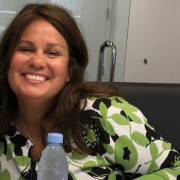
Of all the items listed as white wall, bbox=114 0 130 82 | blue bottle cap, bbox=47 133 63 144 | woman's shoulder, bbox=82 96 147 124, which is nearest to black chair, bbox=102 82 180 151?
woman's shoulder, bbox=82 96 147 124

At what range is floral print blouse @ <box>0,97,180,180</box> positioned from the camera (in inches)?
48.2

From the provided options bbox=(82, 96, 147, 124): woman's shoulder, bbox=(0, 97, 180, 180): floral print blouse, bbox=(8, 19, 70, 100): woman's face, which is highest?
bbox=(8, 19, 70, 100): woman's face

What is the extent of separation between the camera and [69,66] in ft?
4.18

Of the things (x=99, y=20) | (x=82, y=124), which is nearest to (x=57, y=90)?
(x=82, y=124)

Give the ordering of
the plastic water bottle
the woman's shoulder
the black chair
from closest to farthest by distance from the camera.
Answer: the plastic water bottle < the woman's shoulder < the black chair

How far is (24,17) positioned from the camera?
4.07 feet

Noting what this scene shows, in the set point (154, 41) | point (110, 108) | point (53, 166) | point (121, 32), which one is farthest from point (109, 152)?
point (154, 41)

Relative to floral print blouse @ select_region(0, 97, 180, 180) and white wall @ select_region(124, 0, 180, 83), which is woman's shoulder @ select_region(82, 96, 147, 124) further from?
white wall @ select_region(124, 0, 180, 83)

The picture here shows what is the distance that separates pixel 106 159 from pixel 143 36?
2.24 m

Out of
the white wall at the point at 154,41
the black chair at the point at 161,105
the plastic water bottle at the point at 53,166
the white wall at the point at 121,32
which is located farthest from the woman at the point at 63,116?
the white wall at the point at 154,41

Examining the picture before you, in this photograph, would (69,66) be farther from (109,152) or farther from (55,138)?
(55,138)

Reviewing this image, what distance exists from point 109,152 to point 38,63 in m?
0.37

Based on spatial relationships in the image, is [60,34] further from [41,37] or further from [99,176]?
[99,176]

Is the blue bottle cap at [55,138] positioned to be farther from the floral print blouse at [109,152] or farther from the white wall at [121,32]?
the white wall at [121,32]
